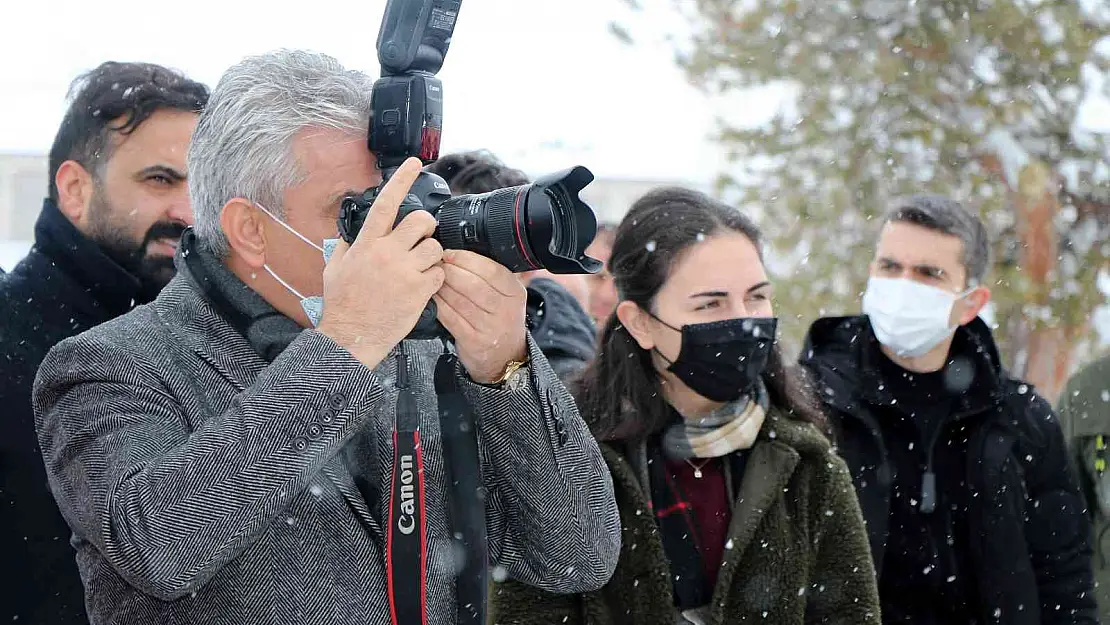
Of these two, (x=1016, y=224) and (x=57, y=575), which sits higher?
(x=1016, y=224)

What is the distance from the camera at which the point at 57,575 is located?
2.57 metres

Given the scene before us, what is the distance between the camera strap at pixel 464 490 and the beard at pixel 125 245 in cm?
126

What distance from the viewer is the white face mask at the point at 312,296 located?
76.7 inches

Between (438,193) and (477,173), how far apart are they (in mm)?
1793

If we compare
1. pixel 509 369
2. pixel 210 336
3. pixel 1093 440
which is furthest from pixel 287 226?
pixel 1093 440

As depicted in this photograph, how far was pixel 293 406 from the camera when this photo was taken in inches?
67.4

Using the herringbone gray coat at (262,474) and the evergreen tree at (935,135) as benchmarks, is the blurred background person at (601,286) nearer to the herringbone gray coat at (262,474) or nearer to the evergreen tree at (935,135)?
the evergreen tree at (935,135)

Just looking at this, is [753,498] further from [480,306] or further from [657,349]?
[480,306]

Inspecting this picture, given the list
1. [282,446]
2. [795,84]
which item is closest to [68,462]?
[282,446]

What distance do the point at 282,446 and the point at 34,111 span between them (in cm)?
884

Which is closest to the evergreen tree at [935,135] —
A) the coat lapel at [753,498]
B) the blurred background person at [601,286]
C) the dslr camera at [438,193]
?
the blurred background person at [601,286]

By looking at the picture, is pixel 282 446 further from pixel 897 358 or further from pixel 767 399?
pixel 897 358

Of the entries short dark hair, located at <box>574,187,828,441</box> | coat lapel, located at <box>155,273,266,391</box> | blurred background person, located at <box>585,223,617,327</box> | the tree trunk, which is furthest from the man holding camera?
the tree trunk

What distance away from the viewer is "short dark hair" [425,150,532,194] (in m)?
3.67
